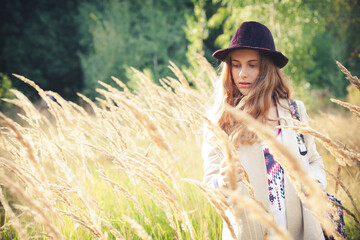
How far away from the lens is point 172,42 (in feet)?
45.8

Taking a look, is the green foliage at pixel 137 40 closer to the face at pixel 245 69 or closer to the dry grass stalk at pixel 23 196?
the face at pixel 245 69

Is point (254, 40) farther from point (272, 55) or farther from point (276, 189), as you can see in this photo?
point (276, 189)

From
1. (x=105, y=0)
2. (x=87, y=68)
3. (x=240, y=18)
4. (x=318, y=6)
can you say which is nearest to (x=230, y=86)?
(x=240, y=18)

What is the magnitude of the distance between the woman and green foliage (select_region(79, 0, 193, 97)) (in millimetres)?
11045

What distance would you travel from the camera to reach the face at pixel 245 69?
1638 millimetres

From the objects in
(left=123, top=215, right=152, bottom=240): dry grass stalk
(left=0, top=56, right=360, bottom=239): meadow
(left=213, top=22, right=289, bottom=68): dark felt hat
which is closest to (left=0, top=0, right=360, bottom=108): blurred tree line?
(left=213, top=22, right=289, bottom=68): dark felt hat

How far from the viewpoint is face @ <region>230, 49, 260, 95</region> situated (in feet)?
5.37

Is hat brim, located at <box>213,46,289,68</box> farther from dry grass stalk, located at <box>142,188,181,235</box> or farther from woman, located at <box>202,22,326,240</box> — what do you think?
dry grass stalk, located at <box>142,188,181,235</box>

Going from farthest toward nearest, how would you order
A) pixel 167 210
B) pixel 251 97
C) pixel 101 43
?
pixel 101 43 < pixel 251 97 < pixel 167 210

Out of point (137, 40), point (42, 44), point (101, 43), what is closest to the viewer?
point (137, 40)

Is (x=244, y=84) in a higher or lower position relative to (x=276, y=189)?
higher

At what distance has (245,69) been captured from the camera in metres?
1.65

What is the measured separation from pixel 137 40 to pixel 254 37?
12.9m

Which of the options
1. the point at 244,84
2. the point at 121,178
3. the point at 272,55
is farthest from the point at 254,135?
the point at 121,178
